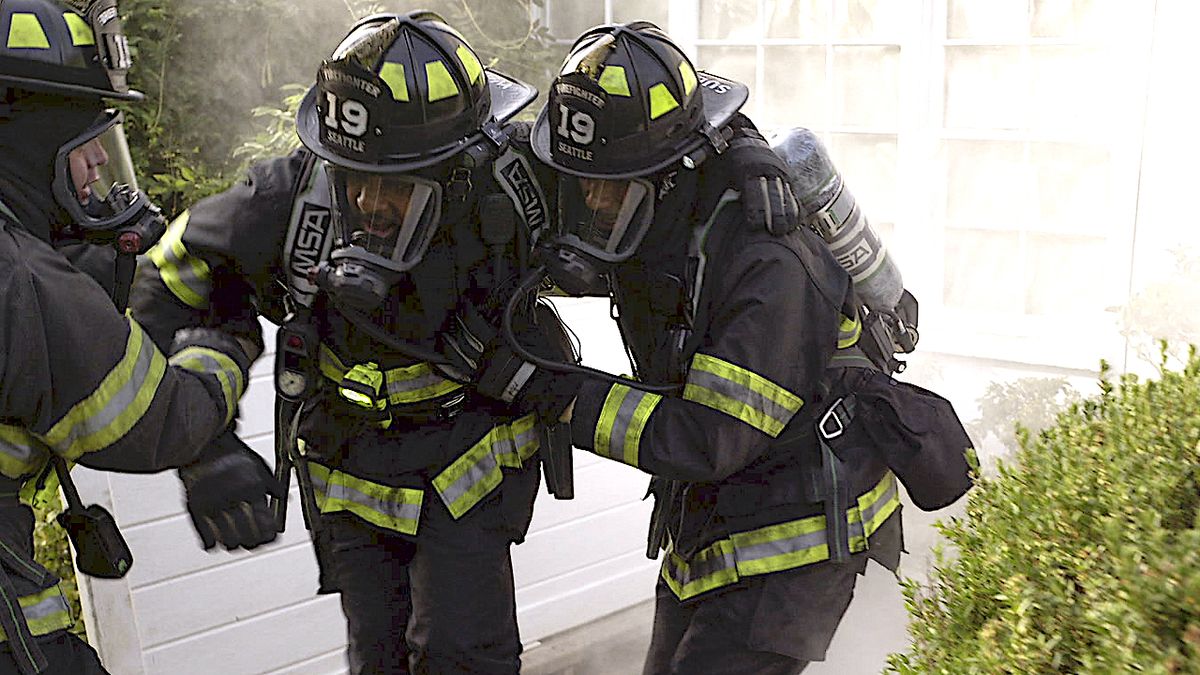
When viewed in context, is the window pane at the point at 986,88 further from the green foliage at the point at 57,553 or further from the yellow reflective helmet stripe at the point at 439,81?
the green foliage at the point at 57,553

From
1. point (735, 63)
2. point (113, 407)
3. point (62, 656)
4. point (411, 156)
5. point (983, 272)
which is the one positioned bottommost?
point (983, 272)

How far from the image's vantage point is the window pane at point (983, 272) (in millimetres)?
4883

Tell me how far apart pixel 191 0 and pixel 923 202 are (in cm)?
367

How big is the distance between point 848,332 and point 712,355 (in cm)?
45

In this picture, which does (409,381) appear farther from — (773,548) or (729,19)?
(729,19)

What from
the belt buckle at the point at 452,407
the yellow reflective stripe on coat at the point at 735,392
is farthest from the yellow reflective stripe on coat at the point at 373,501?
the yellow reflective stripe on coat at the point at 735,392

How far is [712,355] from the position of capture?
7.64ft

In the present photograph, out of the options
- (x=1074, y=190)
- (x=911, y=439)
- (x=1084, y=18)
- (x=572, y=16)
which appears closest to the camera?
(x=911, y=439)

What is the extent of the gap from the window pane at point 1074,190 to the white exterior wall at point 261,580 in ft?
6.42

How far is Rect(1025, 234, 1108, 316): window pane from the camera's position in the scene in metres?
4.62

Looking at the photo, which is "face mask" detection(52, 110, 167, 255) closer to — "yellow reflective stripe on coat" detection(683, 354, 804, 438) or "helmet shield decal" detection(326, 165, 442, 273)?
"helmet shield decal" detection(326, 165, 442, 273)

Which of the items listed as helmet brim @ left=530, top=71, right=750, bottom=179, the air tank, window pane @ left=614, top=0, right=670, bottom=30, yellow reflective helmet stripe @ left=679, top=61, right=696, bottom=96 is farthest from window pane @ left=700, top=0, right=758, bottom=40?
yellow reflective helmet stripe @ left=679, top=61, right=696, bottom=96

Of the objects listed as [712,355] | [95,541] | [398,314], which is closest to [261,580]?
[95,541]

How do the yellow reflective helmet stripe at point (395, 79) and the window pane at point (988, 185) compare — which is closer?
the yellow reflective helmet stripe at point (395, 79)
